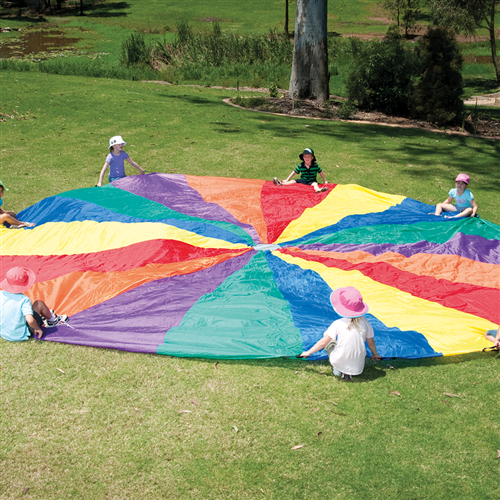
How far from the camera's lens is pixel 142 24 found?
1731 inches

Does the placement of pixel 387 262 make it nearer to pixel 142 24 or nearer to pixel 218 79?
pixel 218 79

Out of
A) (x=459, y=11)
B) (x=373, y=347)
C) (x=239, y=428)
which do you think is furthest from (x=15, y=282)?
(x=459, y=11)

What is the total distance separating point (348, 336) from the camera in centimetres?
468

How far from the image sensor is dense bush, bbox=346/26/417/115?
1568 centimetres

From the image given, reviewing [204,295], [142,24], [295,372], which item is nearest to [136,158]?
[204,295]

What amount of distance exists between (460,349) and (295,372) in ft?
5.40

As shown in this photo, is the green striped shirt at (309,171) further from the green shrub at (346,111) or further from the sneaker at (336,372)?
the green shrub at (346,111)

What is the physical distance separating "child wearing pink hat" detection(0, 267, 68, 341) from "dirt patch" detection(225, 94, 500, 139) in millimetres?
11751

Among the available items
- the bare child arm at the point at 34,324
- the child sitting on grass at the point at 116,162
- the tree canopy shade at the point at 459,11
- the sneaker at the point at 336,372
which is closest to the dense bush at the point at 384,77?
the tree canopy shade at the point at 459,11

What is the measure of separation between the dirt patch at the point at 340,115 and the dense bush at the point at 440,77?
1.23ft

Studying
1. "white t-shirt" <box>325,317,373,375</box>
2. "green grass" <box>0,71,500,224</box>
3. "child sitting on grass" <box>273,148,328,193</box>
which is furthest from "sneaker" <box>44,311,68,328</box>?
"child sitting on grass" <box>273,148,328,193</box>

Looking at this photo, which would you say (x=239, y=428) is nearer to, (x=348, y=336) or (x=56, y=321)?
(x=348, y=336)

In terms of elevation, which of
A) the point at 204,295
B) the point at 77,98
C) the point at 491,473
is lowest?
the point at 491,473

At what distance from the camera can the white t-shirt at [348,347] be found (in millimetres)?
4684
